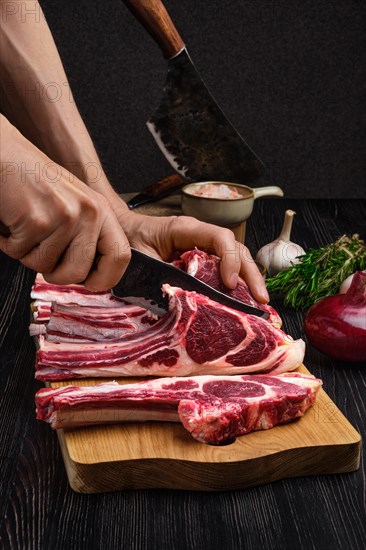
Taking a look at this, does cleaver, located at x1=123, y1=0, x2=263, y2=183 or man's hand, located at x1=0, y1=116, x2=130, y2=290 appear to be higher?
man's hand, located at x1=0, y1=116, x2=130, y2=290

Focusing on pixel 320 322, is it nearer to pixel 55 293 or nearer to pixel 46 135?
pixel 55 293

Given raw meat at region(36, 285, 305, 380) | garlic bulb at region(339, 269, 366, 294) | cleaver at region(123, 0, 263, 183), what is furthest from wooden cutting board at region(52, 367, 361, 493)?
cleaver at region(123, 0, 263, 183)

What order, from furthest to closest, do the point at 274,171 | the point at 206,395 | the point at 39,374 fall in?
the point at 274,171
the point at 39,374
the point at 206,395

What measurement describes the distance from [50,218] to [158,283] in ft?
1.95

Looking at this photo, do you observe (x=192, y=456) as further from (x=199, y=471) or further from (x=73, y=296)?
(x=73, y=296)

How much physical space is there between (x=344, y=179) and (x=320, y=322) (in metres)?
2.24

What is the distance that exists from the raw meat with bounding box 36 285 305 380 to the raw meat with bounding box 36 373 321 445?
12 centimetres

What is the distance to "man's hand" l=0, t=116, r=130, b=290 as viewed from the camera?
59.8 inches

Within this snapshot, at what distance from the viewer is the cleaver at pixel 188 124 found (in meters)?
3.09

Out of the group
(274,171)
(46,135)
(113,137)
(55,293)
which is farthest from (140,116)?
(55,293)

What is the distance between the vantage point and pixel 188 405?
179 cm

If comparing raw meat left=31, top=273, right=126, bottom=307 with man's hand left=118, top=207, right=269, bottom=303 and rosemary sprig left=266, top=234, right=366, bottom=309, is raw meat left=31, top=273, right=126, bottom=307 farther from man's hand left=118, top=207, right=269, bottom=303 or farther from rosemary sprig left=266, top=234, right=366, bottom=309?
rosemary sprig left=266, top=234, right=366, bottom=309

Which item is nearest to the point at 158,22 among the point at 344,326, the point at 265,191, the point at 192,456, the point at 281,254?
the point at 265,191

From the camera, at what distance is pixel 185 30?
3965 mm
